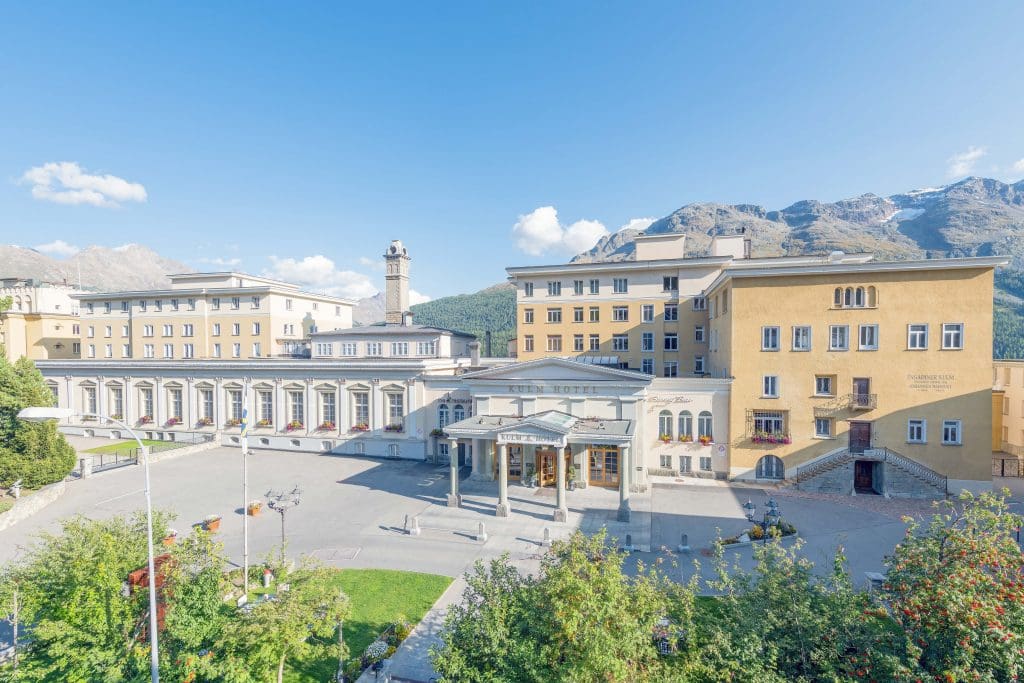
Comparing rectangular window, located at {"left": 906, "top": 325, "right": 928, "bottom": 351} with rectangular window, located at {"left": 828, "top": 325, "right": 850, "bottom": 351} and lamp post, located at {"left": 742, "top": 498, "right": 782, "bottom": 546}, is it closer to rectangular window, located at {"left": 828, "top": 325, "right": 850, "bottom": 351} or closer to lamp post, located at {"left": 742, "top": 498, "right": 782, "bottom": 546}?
rectangular window, located at {"left": 828, "top": 325, "right": 850, "bottom": 351}

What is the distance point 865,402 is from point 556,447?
2119cm

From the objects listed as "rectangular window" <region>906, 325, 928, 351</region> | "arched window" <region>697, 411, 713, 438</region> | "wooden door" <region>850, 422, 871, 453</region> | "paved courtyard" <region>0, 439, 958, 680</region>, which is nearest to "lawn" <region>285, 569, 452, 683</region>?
"paved courtyard" <region>0, 439, 958, 680</region>

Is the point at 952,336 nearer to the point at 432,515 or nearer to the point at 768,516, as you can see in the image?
the point at 768,516

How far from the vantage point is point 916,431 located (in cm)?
3072

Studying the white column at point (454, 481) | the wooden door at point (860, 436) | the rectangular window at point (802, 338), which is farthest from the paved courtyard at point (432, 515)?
the rectangular window at point (802, 338)

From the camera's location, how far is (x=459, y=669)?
34.0 feet

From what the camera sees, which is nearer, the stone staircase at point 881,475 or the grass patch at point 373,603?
the grass patch at point 373,603

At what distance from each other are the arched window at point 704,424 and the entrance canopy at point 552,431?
691 centimetres

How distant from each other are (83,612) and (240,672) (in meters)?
4.88

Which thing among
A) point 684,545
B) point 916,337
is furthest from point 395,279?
point 916,337

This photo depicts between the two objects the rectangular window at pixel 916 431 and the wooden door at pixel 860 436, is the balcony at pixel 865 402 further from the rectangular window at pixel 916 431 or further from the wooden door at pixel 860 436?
the rectangular window at pixel 916 431

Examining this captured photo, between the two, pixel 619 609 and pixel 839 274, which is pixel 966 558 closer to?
pixel 619 609

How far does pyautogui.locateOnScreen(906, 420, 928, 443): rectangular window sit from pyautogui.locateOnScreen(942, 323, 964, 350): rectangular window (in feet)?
16.9

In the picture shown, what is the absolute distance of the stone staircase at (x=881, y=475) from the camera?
30.0 meters
